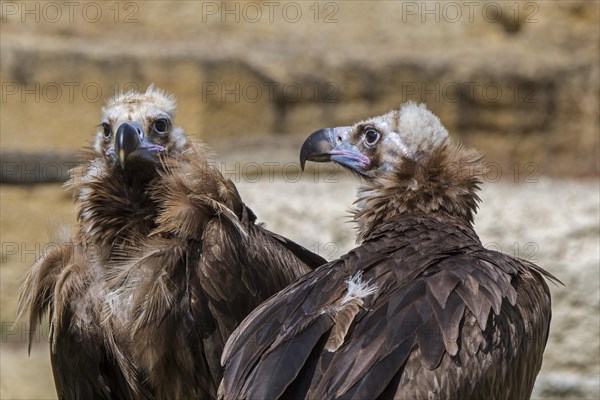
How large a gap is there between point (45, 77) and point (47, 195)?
96cm

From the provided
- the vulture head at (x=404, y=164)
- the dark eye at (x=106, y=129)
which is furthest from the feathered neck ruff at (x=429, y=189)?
the dark eye at (x=106, y=129)

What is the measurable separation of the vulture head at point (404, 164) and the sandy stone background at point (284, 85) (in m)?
2.64

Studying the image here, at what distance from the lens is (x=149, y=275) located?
5.57 m

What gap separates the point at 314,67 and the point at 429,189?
420cm

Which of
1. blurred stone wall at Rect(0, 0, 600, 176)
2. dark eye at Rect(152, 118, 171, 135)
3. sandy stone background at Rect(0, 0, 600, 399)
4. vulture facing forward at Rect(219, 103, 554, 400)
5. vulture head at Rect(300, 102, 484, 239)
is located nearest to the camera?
vulture facing forward at Rect(219, 103, 554, 400)

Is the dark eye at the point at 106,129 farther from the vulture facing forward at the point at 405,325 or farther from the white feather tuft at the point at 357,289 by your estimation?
the white feather tuft at the point at 357,289

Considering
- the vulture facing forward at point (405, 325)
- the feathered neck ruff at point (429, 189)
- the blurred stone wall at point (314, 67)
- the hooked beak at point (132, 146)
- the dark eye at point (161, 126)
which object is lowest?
the vulture facing forward at point (405, 325)

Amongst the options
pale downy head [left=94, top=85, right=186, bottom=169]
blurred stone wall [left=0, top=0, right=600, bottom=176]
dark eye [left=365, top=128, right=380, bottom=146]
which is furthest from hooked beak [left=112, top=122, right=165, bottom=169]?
blurred stone wall [left=0, top=0, right=600, bottom=176]

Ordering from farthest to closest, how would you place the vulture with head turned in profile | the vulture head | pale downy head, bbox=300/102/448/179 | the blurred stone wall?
1. the blurred stone wall
2. pale downy head, bbox=300/102/448/179
3. the vulture head
4. the vulture with head turned in profile

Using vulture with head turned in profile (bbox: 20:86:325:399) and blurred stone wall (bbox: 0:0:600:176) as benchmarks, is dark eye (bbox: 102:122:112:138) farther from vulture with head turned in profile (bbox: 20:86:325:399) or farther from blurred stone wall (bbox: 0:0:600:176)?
blurred stone wall (bbox: 0:0:600:176)

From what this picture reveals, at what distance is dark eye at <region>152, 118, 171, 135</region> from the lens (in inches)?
239

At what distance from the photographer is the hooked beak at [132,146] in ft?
18.7

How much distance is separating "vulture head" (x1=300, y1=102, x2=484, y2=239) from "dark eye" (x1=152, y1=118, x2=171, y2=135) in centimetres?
75

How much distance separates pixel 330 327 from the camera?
4656 mm
